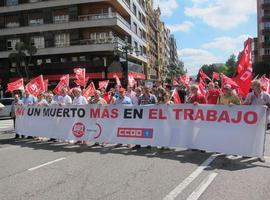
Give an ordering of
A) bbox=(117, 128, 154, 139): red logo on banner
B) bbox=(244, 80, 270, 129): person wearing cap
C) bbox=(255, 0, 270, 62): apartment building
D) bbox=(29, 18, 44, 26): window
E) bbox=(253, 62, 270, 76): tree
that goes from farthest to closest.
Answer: bbox=(255, 0, 270, 62): apartment building < bbox=(253, 62, 270, 76): tree < bbox=(29, 18, 44, 26): window < bbox=(117, 128, 154, 139): red logo on banner < bbox=(244, 80, 270, 129): person wearing cap

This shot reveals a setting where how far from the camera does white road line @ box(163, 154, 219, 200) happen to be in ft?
20.5

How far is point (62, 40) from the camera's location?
49781 mm

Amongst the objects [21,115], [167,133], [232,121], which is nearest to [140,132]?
[167,133]

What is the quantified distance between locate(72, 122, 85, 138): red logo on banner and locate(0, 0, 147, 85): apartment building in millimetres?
34433

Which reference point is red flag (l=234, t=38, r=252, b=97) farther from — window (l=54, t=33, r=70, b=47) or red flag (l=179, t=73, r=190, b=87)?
window (l=54, t=33, r=70, b=47)

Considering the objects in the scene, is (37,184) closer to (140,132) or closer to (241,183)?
(241,183)

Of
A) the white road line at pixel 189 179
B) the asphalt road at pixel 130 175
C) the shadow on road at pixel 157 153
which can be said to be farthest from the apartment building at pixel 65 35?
the white road line at pixel 189 179

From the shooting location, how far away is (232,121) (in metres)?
9.37

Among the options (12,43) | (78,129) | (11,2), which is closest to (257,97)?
(78,129)

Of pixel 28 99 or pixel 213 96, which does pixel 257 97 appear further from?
pixel 28 99

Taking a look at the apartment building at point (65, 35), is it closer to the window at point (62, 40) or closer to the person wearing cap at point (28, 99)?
the window at point (62, 40)

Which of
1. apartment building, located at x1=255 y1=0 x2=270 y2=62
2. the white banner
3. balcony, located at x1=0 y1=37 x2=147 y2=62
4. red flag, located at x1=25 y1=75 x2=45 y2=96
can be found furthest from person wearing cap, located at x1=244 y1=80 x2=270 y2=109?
apartment building, located at x1=255 y1=0 x2=270 y2=62

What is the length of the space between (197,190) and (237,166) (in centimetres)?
219

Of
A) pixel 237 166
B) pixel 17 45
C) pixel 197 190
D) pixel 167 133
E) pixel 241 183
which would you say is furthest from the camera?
pixel 17 45
